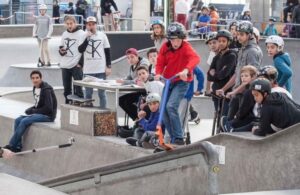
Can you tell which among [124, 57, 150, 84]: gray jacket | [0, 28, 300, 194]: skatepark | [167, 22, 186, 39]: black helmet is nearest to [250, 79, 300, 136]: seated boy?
[0, 28, 300, 194]: skatepark

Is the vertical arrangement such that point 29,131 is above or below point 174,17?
below

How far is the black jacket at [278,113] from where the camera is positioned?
344 inches

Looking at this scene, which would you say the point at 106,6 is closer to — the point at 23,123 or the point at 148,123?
the point at 23,123

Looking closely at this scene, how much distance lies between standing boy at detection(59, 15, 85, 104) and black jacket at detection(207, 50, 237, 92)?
3408 mm

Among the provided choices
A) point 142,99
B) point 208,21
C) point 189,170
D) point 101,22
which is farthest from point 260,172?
point 101,22

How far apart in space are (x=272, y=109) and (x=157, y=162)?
1363 millimetres

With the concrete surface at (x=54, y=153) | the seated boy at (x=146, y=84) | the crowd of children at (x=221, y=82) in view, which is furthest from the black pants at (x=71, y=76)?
the seated boy at (x=146, y=84)

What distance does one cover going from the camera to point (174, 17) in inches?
1051

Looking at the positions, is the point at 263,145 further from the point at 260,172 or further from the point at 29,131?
the point at 29,131

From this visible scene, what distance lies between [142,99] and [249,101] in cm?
215

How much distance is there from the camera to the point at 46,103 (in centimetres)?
1280

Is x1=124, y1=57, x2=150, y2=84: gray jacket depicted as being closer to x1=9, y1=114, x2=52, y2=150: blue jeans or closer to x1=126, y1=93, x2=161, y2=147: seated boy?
x1=126, y1=93, x2=161, y2=147: seated boy

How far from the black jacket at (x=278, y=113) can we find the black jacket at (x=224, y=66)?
1965 millimetres

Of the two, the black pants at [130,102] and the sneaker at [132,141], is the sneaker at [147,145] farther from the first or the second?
the black pants at [130,102]
